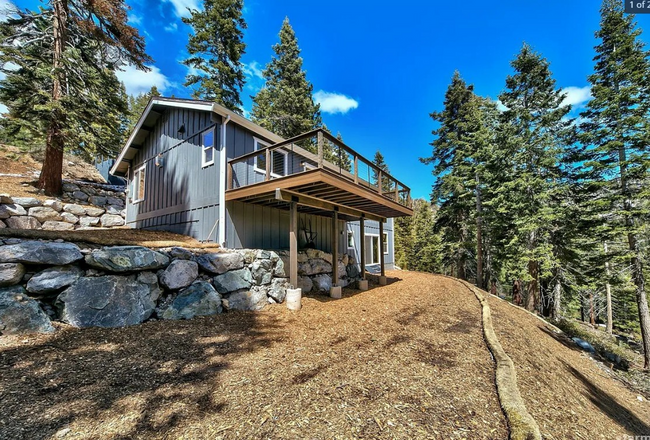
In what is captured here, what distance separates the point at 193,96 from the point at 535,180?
21.6 metres

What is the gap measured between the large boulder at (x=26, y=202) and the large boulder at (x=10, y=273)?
26.6ft

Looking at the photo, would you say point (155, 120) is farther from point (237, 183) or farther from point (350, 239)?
point (350, 239)

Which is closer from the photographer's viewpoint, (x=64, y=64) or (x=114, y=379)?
(x=114, y=379)

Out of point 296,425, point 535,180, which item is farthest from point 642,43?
point 296,425

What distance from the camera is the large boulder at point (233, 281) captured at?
5.75m

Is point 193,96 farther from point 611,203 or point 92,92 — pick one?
point 611,203

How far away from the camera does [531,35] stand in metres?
12.7

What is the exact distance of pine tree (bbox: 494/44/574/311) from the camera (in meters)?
11.6

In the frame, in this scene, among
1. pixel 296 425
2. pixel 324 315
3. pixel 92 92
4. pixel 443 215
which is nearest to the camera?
pixel 296 425

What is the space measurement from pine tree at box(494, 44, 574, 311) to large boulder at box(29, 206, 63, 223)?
1940 centimetres

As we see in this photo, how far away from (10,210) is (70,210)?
6.75ft

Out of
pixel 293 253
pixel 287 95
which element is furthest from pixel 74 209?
pixel 287 95

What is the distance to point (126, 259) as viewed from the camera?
4.57 meters

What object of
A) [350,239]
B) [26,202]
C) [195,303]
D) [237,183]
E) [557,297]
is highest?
[237,183]
